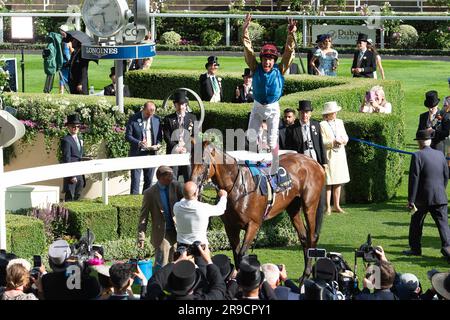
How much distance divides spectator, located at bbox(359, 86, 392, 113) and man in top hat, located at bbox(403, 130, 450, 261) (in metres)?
4.22

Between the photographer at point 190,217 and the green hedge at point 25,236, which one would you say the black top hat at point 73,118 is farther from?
the photographer at point 190,217

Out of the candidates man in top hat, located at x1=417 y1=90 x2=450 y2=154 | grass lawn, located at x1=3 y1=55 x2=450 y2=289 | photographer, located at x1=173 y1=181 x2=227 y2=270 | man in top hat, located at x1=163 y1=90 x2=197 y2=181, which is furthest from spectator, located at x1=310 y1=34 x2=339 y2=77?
photographer, located at x1=173 y1=181 x2=227 y2=270

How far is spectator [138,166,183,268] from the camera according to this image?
37.4 ft

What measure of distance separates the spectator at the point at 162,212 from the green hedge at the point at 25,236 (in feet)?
4.44

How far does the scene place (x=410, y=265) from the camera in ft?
Result: 41.9

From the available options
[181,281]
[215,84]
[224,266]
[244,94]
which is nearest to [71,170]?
[224,266]

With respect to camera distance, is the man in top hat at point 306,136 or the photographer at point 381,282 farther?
the man in top hat at point 306,136

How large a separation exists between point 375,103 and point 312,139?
9.21ft

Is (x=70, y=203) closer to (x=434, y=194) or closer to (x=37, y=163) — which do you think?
(x=37, y=163)

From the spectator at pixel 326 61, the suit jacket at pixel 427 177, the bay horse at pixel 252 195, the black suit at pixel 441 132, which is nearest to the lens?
the bay horse at pixel 252 195

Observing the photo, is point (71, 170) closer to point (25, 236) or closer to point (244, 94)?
point (25, 236)

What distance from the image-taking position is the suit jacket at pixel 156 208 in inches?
449

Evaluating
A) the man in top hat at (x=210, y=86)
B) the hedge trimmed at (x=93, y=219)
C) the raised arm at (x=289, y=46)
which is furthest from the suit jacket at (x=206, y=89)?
the raised arm at (x=289, y=46)
